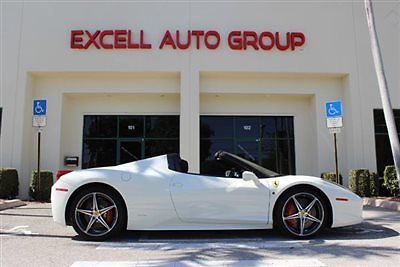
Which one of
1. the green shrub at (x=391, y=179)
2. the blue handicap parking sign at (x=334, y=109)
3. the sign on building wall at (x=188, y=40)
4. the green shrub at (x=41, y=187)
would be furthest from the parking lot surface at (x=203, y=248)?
the sign on building wall at (x=188, y=40)

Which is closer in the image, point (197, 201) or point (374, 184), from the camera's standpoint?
point (197, 201)

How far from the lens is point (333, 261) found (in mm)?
3744

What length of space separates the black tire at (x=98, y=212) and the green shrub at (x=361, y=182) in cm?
870

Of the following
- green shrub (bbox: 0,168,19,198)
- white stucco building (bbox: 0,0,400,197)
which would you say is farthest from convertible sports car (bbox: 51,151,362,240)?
green shrub (bbox: 0,168,19,198)

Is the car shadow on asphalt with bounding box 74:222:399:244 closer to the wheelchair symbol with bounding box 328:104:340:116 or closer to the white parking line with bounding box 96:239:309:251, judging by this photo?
the white parking line with bounding box 96:239:309:251

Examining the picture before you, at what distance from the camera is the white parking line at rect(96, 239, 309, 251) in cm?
440

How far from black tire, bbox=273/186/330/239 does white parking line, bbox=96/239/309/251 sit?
0.63ft

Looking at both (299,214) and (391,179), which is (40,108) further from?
(391,179)

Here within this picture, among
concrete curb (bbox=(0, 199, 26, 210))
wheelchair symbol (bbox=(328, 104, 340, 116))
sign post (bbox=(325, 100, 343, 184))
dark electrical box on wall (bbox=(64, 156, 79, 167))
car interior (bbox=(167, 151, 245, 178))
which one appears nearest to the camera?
car interior (bbox=(167, 151, 245, 178))

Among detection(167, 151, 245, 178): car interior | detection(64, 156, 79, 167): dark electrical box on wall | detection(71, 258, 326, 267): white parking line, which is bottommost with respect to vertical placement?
detection(71, 258, 326, 267): white parking line

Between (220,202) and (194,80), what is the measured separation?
26.0 feet

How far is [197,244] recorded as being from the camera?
4578 mm

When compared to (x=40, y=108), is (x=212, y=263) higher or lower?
lower

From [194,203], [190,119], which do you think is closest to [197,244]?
[194,203]
